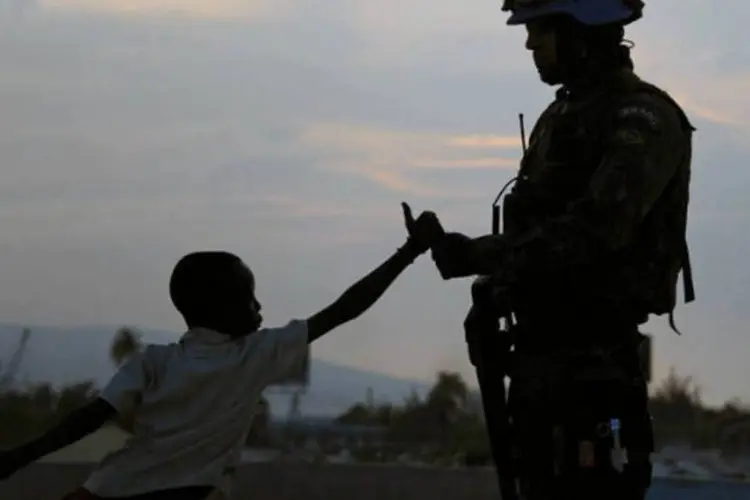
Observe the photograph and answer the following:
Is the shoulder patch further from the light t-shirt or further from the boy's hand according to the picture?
the light t-shirt

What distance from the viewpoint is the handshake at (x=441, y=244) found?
5.36 m

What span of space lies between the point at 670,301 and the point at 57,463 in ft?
16.0

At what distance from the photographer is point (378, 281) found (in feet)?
17.3

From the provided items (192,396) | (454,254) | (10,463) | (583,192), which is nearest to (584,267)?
(583,192)

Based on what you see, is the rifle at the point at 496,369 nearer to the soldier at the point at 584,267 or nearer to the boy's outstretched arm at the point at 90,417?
the soldier at the point at 584,267

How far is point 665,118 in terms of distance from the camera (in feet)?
18.0

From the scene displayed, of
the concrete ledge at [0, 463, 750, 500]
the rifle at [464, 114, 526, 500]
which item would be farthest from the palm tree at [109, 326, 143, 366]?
the rifle at [464, 114, 526, 500]

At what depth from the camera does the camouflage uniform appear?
5.41m

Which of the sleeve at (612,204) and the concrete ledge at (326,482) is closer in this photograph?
the sleeve at (612,204)

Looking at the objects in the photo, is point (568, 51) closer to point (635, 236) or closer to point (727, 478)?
point (635, 236)

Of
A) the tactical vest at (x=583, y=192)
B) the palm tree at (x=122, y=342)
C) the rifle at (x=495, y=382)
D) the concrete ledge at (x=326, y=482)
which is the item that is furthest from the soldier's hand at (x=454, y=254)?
the palm tree at (x=122, y=342)

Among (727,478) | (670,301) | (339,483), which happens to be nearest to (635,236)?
(670,301)

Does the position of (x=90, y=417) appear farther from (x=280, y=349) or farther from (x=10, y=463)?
(x=280, y=349)

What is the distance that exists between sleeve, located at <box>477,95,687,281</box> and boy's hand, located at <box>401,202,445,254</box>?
132 millimetres
